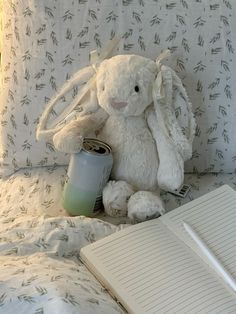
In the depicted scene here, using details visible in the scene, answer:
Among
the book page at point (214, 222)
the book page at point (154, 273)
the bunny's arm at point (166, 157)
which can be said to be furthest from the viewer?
the bunny's arm at point (166, 157)

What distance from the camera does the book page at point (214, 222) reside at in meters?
0.87

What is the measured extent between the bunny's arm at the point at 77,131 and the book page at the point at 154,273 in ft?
0.57

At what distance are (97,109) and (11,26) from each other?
0.81 feet

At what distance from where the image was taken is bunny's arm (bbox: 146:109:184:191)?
982mm

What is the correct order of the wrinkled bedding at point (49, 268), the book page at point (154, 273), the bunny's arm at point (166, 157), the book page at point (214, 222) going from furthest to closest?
the bunny's arm at point (166, 157) < the book page at point (214, 222) < the book page at point (154, 273) < the wrinkled bedding at point (49, 268)

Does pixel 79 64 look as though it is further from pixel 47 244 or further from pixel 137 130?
pixel 47 244

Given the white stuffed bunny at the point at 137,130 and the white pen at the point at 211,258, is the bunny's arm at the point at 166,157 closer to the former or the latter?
the white stuffed bunny at the point at 137,130

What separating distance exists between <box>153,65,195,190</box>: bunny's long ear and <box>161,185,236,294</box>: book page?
2.7 inches

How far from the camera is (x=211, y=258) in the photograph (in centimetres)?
85

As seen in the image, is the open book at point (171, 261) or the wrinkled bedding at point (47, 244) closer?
the wrinkled bedding at point (47, 244)

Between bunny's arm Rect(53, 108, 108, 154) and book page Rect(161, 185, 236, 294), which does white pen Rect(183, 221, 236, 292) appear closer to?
book page Rect(161, 185, 236, 294)

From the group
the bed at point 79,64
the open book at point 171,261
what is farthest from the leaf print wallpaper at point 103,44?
the open book at point 171,261

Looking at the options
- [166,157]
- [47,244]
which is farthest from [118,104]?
[47,244]

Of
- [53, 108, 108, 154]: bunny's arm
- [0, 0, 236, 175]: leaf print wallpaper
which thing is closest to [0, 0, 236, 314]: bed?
[0, 0, 236, 175]: leaf print wallpaper
